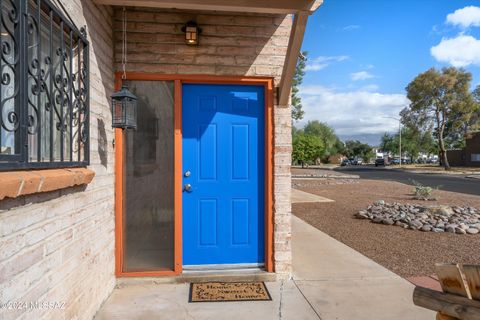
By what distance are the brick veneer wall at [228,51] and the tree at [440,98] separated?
128ft

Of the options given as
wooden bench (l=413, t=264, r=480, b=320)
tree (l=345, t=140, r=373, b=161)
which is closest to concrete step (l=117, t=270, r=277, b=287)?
wooden bench (l=413, t=264, r=480, b=320)

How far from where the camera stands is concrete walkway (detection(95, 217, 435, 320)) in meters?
3.44

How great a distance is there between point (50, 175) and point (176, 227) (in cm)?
A: 221

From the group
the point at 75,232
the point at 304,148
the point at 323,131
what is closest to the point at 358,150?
the point at 323,131

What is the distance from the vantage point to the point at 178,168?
170 inches

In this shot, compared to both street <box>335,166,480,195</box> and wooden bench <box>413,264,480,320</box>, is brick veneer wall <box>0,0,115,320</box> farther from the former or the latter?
street <box>335,166,480,195</box>

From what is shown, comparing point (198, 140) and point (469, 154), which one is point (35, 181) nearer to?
point (198, 140)

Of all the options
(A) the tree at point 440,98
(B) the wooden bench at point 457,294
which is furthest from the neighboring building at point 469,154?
(B) the wooden bench at point 457,294

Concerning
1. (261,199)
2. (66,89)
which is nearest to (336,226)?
(261,199)

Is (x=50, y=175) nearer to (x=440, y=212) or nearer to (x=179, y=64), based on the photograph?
(x=179, y=64)

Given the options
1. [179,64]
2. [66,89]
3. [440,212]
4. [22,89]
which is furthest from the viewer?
[440,212]

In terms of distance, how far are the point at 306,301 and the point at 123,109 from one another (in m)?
2.73

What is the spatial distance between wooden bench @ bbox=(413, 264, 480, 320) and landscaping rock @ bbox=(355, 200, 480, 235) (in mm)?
6396

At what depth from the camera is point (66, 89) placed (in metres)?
2.82
